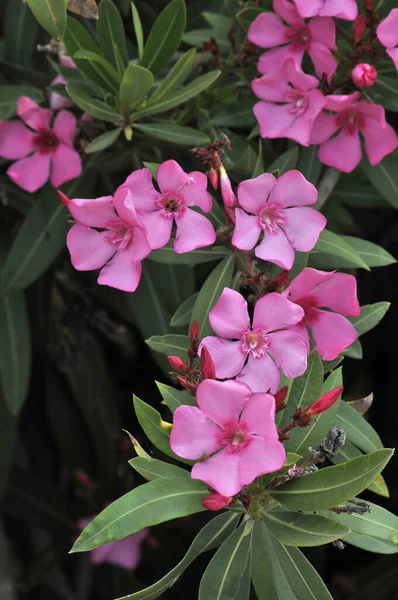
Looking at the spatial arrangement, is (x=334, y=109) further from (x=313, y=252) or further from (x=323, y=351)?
(x=323, y=351)

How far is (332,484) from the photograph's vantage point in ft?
3.08

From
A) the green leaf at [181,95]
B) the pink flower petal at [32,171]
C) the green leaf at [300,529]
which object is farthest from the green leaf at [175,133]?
the green leaf at [300,529]

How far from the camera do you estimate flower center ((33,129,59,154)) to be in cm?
148

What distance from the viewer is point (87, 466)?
2.42 meters

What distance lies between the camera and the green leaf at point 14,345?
1.67 metres

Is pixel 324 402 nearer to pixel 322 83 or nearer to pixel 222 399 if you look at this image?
pixel 222 399

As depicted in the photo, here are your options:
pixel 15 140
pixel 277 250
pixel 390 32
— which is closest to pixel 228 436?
pixel 277 250

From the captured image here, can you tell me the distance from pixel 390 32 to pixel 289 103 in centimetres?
19

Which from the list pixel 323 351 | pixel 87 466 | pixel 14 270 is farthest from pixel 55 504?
pixel 323 351

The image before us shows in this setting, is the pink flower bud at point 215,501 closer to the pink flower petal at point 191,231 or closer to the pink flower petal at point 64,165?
the pink flower petal at point 191,231

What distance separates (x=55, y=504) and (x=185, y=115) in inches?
55.8

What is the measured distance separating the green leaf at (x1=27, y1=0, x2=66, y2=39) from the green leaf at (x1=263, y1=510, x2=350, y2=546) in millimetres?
711

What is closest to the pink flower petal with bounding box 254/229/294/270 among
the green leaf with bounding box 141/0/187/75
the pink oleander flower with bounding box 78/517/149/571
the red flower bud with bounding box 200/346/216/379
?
the red flower bud with bounding box 200/346/216/379

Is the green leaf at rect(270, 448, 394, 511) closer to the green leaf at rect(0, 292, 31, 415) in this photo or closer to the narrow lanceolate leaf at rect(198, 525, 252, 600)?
the narrow lanceolate leaf at rect(198, 525, 252, 600)
